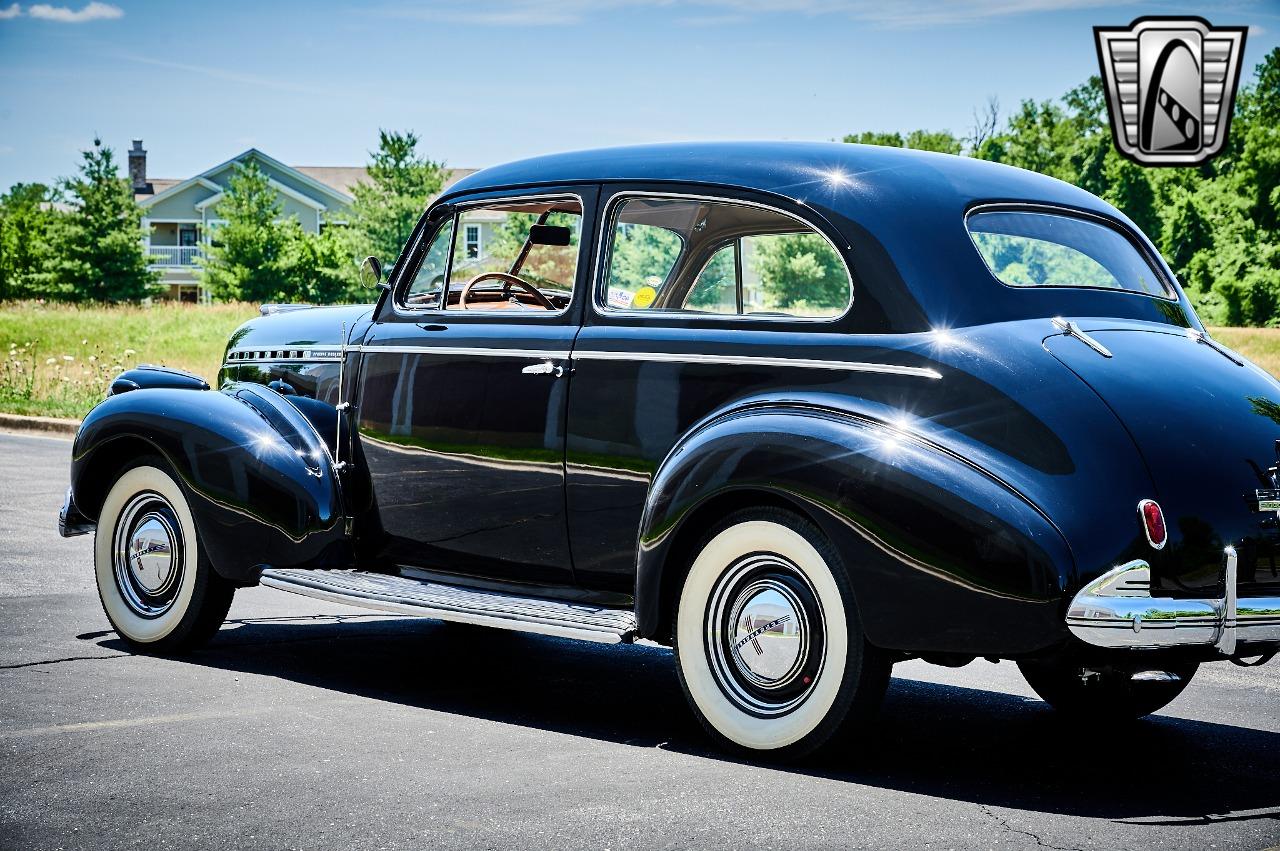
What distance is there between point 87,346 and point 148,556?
98.6ft

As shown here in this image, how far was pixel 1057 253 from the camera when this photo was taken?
17.3ft

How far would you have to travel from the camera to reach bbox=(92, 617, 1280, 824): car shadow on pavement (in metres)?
4.61

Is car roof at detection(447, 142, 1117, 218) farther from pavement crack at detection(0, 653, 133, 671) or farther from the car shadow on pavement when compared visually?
pavement crack at detection(0, 653, 133, 671)

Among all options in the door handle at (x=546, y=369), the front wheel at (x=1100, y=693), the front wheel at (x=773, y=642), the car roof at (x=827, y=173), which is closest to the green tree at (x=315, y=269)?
the car roof at (x=827, y=173)

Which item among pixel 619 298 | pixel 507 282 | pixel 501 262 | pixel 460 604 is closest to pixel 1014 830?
pixel 460 604

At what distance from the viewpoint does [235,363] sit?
7.39 meters

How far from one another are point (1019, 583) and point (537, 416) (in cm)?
209

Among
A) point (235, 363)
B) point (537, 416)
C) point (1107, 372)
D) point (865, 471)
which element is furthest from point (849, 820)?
point (235, 363)

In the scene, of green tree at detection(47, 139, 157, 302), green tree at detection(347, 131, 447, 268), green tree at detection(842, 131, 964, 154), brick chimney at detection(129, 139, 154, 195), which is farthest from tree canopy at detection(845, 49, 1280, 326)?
brick chimney at detection(129, 139, 154, 195)

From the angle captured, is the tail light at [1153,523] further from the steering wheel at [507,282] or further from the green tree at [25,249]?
the green tree at [25,249]

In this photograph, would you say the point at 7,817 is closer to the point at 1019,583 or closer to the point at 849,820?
the point at 849,820

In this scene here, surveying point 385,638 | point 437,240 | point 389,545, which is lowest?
point 385,638

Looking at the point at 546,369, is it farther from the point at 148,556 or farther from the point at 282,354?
the point at 148,556

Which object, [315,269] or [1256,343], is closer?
[1256,343]
